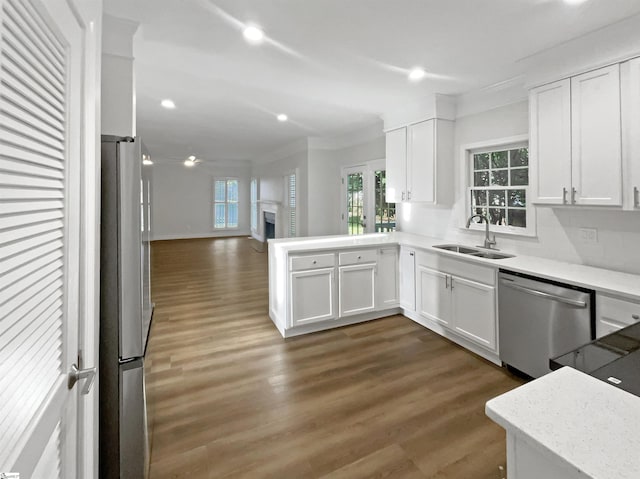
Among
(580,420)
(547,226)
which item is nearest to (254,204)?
(547,226)

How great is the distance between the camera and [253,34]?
241 cm

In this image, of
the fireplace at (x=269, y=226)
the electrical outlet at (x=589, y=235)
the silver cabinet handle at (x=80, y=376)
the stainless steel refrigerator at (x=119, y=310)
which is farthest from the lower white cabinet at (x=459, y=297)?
the fireplace at (x=269, y=226)

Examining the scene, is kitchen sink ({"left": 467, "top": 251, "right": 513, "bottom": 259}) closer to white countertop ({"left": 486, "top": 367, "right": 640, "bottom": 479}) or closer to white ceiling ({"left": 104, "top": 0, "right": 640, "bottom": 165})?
white ceiling ({"left": 104, "top": 0, "right": 640, "bottom": 165})

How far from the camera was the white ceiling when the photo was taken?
83.2 inches

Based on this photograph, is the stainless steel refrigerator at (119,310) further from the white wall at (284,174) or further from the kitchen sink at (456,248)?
the white wall at (284,174)

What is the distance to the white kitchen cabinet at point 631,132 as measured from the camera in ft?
7.20

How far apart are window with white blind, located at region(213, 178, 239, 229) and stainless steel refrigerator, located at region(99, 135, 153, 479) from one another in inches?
404

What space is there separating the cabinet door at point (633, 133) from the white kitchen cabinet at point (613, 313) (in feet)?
2.17

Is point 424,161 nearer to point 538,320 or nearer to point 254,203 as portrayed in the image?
point 538,320

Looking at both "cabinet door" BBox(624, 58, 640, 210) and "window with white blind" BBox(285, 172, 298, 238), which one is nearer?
"cabinet door" BBox(624, 58, 640, 210)

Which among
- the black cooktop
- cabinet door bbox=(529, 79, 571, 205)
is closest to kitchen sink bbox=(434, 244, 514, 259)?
cabinet door bbox=(529, 79, 571, 205)

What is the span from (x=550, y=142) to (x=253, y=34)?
243 cm

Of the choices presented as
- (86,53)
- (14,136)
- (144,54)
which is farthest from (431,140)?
(14,136)

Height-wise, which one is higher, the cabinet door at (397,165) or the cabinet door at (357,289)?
the cabinet door at (397,165)
